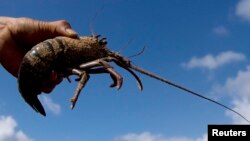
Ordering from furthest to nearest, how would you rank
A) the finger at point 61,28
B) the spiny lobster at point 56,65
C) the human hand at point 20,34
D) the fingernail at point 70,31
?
the human hand at point 20,34 → the finger at point 61,28 → the fingernail at point 70,31 → the spiny lobster at point 56,65

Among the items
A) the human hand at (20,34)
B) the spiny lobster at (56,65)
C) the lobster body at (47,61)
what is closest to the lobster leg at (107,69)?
the spiny lobster at (56,65)

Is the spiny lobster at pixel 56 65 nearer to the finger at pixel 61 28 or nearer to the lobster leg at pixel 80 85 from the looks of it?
the lobster leg at pixel 80 85

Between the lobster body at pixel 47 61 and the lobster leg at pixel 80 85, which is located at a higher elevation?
the lobster body at pixel 47 61

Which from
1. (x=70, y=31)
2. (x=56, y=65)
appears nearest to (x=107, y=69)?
(x=56, y=65)

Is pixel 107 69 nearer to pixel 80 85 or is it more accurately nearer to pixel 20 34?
pixel 80 85

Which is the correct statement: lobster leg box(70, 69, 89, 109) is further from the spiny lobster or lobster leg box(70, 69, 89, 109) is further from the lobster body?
the lobster body

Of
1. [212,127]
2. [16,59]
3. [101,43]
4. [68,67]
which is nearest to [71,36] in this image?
[101,43]
